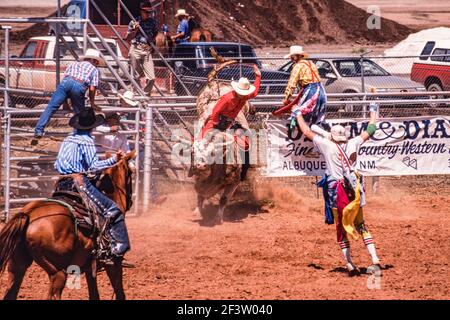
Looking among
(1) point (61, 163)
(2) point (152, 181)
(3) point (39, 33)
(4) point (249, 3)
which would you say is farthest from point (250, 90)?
(4) point (249, 3)

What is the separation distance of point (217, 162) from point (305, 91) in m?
1.59

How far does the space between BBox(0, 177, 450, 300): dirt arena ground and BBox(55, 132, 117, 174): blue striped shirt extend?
134 cm

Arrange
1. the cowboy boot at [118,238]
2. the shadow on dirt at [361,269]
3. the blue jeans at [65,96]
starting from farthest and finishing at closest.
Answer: the blue jeans at [65,96]
the shadow on dirt at [361,269]
the cowboy boot at [118,238]

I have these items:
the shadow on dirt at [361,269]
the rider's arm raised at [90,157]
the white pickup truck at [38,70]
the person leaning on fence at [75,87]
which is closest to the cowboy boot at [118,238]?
the rider's arm raised at [90,157]

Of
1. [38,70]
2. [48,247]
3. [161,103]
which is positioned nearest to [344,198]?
[48,247]

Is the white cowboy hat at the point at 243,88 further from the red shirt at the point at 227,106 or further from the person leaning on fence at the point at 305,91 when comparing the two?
the person leaning on fence at the point at 305,91

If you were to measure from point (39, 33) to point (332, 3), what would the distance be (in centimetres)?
1331

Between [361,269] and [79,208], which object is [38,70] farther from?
[79,208]

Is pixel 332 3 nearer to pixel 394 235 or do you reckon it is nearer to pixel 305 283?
pixel 394 235

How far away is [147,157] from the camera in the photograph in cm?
1495

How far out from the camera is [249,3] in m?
41.8

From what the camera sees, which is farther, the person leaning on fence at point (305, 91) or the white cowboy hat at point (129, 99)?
the white cowboy hat at point (129, 99)

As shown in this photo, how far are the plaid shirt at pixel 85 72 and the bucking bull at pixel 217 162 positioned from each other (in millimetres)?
1739

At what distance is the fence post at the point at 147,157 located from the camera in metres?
14.8
